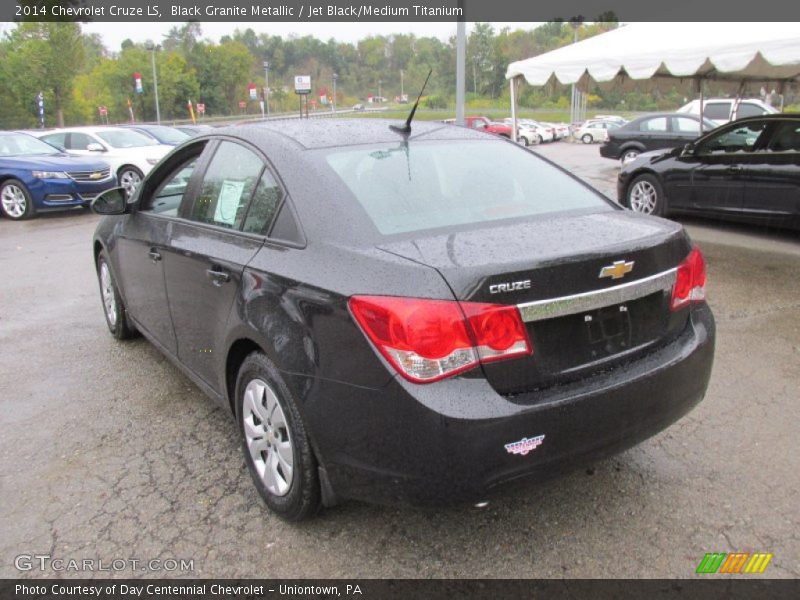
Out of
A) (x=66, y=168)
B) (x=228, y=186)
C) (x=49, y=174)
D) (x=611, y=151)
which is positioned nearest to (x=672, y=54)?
(x=228, y=186)

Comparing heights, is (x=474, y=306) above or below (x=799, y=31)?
below

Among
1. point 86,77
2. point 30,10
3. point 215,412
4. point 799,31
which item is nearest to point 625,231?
point 215,412

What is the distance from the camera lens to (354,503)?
8.99ft

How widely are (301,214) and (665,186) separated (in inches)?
311

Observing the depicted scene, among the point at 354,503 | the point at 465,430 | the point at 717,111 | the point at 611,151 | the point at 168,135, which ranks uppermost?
the point at 717,111

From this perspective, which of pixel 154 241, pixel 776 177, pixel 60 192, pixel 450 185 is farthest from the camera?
pixel 60 192

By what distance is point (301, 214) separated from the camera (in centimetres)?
252

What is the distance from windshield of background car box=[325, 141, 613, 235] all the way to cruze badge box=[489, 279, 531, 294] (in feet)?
1.73

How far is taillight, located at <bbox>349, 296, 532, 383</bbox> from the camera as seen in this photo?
79.3 inches

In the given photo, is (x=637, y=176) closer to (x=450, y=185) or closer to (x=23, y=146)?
(x=450, y=185)

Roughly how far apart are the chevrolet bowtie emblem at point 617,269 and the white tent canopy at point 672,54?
23.2 feet

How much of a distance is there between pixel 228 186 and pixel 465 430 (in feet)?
5.88

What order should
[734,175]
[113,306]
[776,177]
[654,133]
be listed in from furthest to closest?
[654,133] → [734,175] → [776,177] → [113,306]

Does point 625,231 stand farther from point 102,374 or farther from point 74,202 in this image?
point 74,202
